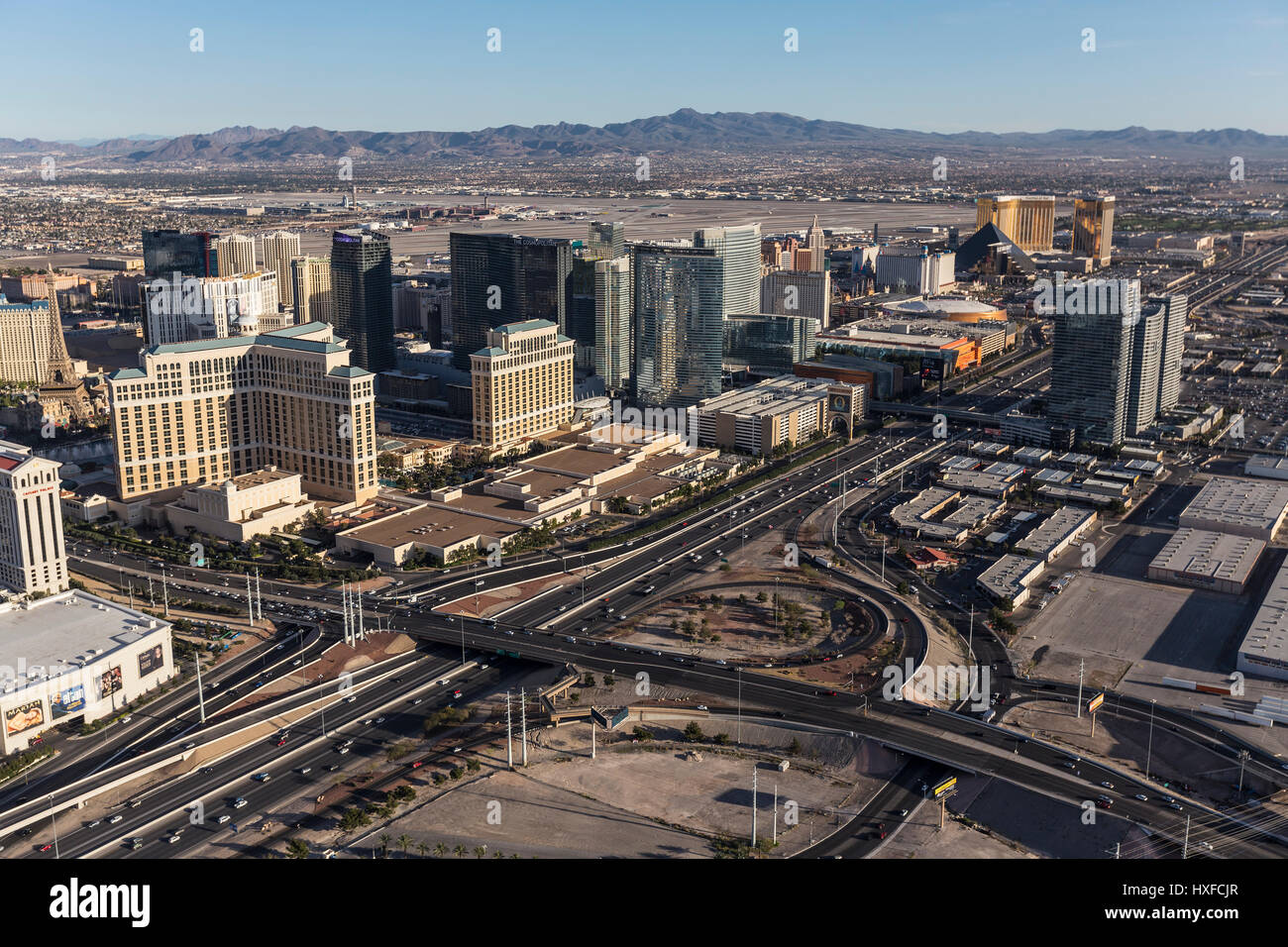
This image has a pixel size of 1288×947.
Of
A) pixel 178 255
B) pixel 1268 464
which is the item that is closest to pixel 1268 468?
pixel 1268 464

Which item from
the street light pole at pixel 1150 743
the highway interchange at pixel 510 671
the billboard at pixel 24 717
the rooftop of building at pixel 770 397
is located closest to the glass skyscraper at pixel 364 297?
the rooftop of building at pixel 770 397

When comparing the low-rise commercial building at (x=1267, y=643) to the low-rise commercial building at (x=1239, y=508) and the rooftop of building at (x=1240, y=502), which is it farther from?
the rooftop of building at (x=1240, y=502)

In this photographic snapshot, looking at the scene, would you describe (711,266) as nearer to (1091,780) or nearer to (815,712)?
(815,712)

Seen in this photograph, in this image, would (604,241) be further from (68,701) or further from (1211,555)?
(68,701)

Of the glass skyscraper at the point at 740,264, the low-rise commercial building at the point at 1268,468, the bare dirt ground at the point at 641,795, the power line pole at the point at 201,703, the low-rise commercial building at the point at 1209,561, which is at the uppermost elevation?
the glass skyscraper at the point at 740,264

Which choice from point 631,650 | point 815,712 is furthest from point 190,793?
point 815,712

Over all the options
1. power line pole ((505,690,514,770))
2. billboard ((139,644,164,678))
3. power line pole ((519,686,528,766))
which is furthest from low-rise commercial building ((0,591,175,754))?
power line pole ((505,690,514,770))
